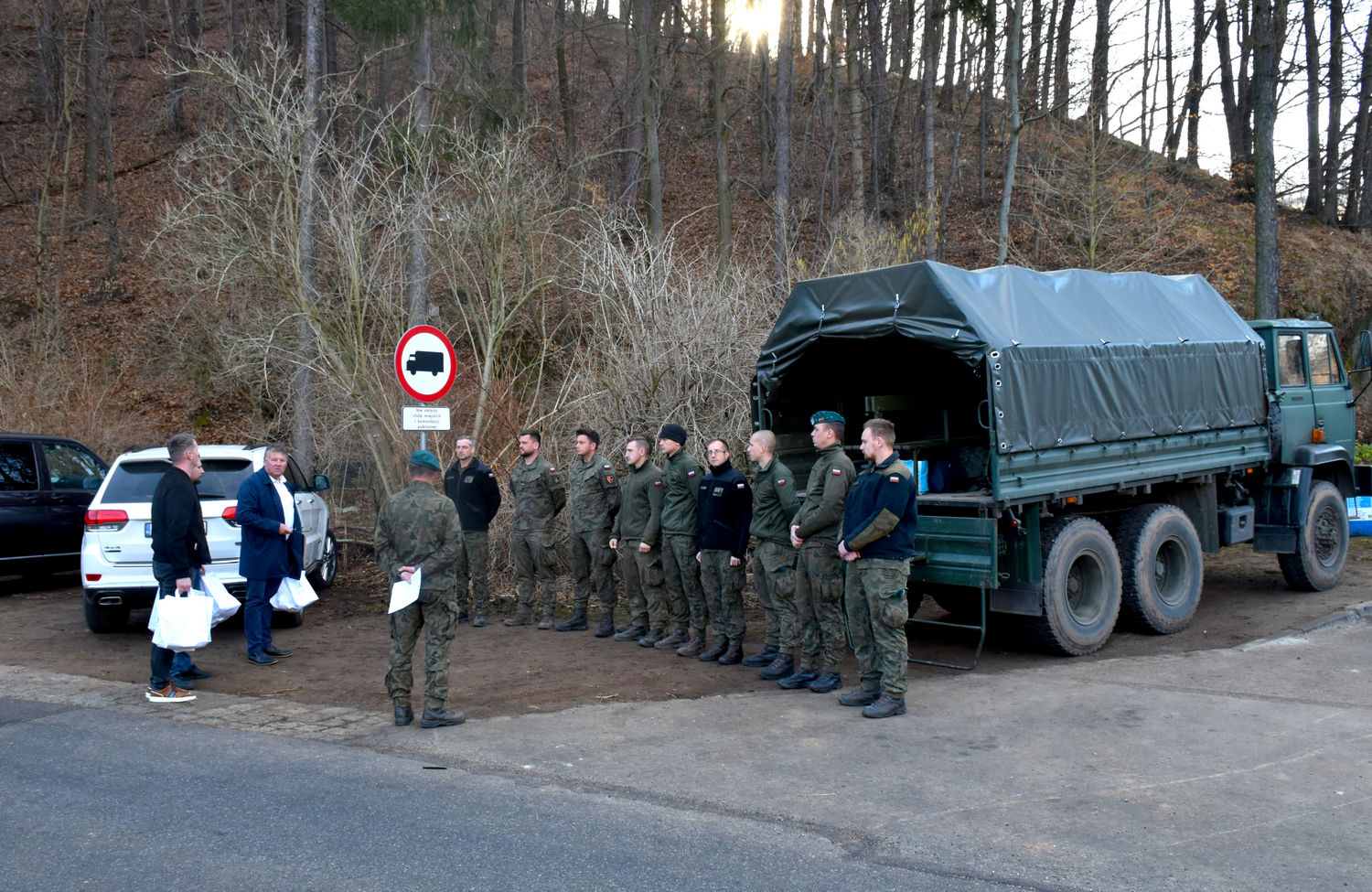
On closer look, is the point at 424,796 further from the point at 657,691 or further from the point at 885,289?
the point at 885,289

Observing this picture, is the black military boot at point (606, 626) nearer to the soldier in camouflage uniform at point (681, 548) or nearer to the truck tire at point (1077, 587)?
the soldier in camouflage uniform at point (681, 548)

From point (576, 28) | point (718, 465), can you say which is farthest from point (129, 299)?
point (718, 465)

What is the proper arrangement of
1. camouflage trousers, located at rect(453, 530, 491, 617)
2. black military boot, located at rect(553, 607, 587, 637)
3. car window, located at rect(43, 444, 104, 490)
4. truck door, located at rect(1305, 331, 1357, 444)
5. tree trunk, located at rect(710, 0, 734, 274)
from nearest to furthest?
black military boot, located at rect(553, 607, 587, 637) → camouflage trousers, located at rect(453, 530, 491, 617) → truck door, located at rect(1305, 331, 1357, 444) → car window, located at rect(43, 444, 104, 490) → tree trunk, located at rect(710, 0, 734, 274)

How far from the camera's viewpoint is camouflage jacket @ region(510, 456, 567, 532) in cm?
1007

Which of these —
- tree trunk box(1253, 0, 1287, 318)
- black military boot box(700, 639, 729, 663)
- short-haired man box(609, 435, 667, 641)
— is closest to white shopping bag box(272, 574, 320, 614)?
short-haired man box(609, 435, 667, 641)

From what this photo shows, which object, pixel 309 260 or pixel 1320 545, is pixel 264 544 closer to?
pixel 309 260

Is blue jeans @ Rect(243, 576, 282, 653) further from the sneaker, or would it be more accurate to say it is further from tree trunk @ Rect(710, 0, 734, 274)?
tree trunk @ Rect(710, 0, 734, 274)

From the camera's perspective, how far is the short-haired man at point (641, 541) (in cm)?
901

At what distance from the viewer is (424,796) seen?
5.28m

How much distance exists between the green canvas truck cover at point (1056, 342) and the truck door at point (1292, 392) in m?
0.43

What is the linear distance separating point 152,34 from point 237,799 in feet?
138

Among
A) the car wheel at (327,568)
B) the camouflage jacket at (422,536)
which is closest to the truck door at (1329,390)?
the camouflage jacket at (422,536)

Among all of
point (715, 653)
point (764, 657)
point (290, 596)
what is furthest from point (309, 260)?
point (764, 657)

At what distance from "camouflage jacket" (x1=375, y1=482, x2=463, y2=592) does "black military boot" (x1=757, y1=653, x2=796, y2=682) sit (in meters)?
2.50
